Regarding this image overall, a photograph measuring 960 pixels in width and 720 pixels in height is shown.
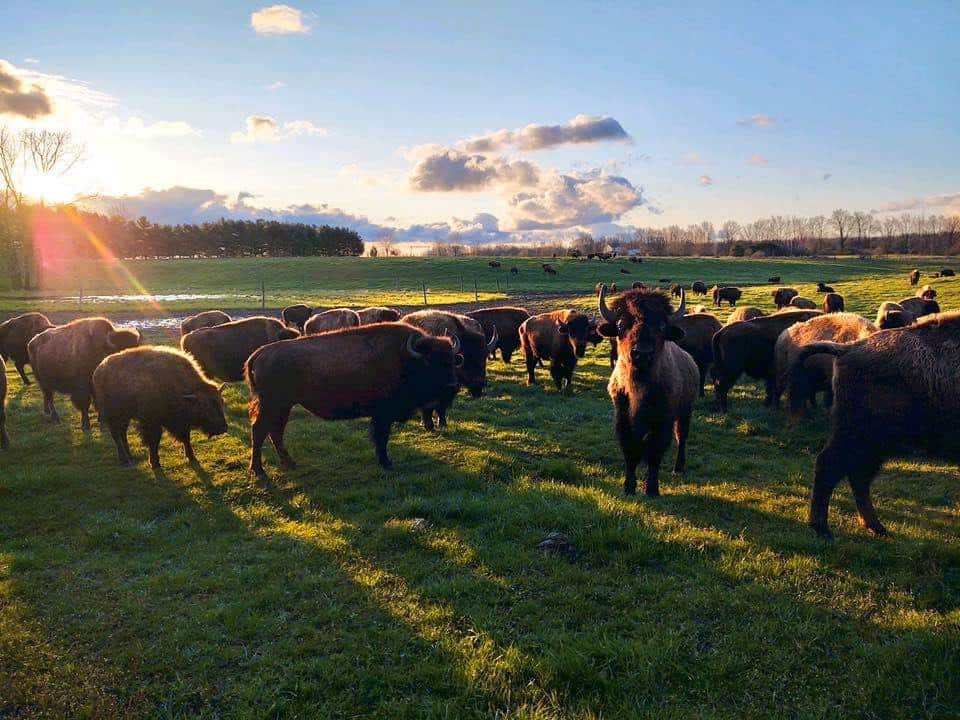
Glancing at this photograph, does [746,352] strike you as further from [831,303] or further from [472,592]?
[472,592]

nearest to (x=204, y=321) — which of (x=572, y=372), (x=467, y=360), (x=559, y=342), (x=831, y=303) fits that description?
(x=467, y=360)

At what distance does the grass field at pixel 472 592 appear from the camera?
3729mm

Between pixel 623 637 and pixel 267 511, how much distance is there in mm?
4770

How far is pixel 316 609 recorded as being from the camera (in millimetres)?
4789

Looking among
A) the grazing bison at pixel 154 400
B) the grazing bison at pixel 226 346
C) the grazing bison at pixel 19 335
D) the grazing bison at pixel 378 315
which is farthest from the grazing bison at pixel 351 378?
the grazing bison at pixel 19 335

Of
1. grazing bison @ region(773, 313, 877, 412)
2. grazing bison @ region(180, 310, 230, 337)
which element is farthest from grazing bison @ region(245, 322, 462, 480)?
grazing bison @ region(180, 310, 230, 337)

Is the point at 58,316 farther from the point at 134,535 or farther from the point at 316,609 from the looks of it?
the point at 316,609

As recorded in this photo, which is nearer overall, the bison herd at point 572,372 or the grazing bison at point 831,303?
the bison herd at point 572,372

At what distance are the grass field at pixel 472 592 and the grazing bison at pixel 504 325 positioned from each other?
10.9 metres

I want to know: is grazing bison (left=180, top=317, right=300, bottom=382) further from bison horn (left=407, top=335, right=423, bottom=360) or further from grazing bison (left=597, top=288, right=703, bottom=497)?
grazing bison (left=597, top=288, right=703, bottom=497)

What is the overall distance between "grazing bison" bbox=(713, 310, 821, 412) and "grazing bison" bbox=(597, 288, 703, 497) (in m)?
5.00

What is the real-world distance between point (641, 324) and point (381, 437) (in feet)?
14.5

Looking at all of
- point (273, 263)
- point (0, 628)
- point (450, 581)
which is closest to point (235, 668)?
point (450, 581)

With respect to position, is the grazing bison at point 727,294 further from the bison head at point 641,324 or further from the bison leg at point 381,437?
the bison leg at point 381,437
